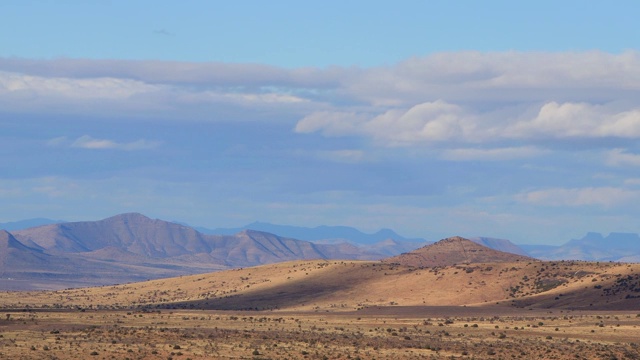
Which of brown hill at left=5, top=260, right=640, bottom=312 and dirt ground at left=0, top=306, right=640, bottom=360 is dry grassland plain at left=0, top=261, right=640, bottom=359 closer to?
dirt ground at left=0, top=306, right=640, bottom=360

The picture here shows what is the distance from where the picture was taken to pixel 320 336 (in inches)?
3098

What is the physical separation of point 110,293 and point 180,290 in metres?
11.3

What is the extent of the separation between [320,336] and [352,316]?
3106 centimetres

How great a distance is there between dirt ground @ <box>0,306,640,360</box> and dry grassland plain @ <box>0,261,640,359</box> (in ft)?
0.38

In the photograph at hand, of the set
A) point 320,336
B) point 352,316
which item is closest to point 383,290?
point 352,316

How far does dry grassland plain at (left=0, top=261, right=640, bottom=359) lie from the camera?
6881 cm

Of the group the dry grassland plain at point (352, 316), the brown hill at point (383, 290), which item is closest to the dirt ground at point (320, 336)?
the dry grassland plain at point (352, 316)

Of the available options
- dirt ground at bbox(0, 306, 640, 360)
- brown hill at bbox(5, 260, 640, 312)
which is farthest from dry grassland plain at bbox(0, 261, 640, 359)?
brown hill at bbox(5, 260, 640, 312)

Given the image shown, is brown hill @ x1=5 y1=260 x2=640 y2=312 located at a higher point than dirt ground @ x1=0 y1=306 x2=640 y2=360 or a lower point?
higher

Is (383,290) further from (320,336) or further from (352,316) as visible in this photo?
(320,336)

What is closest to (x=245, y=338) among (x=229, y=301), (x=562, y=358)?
(x=562, y=358)

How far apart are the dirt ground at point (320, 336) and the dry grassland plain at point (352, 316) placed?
12 centimetres

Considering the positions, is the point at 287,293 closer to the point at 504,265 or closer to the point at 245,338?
the point at 504,265

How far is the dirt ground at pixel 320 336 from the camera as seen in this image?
218ft
